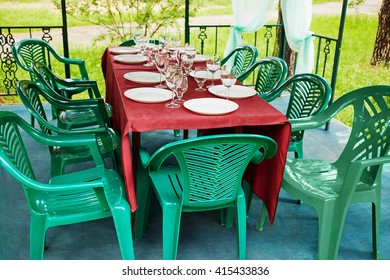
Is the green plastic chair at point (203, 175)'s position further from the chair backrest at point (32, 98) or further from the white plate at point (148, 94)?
the chair backrest at point (32, 98)

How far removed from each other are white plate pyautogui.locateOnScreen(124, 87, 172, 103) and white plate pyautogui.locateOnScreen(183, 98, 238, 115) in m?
0.15

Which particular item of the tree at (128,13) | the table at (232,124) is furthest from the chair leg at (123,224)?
the tree at (128,13)

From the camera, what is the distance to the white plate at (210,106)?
2064mm

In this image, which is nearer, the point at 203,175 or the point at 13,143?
the point at 203,175

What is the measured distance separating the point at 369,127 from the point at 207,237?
3.41 feet

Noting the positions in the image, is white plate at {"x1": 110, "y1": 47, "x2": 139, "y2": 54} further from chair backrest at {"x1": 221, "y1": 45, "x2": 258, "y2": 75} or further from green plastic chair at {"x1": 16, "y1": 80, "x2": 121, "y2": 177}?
green plastic chair at {"x1": 16, "y1": 80, "x2": 121, "y2": 177}

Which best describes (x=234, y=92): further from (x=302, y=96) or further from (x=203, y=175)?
(x=203, y=175)

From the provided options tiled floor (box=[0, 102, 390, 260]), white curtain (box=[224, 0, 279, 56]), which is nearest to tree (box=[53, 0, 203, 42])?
white curtain (box=[224, 0, 279, 56])

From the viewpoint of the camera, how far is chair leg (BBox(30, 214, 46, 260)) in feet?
5.87

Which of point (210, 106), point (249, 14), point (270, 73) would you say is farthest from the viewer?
point (249, 14)

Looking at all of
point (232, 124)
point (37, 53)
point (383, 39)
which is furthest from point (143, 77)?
point (383, 39)

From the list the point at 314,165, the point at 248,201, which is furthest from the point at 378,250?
the point at 248,201

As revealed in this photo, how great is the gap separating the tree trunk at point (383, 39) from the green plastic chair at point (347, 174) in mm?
5623

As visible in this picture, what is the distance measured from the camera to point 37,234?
181 cm
